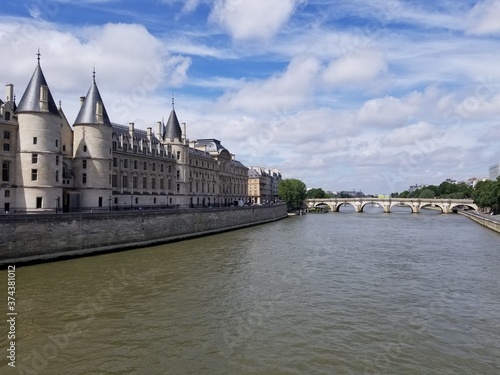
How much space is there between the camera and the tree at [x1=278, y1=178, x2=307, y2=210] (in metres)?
98.9

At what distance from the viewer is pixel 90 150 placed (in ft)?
117

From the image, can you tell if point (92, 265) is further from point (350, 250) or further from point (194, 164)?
point (194, 164)

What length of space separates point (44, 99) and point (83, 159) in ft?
24.3

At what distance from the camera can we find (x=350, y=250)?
3083cm

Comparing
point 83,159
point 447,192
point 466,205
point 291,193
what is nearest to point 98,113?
point 83,159

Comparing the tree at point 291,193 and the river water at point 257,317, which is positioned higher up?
the tree at point 291,193

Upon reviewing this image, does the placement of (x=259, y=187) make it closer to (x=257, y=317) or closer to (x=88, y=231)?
(x=88, y=231)

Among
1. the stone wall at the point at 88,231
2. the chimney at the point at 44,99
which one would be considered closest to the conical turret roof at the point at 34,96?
the chimney at the point at 44,99

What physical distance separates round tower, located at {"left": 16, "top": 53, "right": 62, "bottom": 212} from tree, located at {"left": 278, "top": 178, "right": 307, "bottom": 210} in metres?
72.3

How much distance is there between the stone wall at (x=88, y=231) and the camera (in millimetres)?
22906

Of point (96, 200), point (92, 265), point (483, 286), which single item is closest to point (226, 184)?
point (96, 200)

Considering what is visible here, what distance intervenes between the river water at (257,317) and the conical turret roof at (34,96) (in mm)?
12200

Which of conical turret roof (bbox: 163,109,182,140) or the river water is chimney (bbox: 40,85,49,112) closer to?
the river water

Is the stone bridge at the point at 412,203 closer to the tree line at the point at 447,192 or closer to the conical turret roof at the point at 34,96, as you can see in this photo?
the tree line at the point at 447,192
